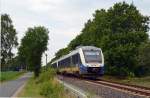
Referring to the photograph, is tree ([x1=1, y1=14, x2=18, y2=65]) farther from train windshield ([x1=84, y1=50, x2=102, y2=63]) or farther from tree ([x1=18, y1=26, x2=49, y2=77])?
train windshield ([x1=84, y1=50, x2=102, y2=63])

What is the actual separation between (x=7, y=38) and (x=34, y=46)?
66.8 feet

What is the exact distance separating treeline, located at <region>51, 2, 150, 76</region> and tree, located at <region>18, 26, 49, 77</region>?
93.7 ft

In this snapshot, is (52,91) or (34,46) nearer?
(52,91)

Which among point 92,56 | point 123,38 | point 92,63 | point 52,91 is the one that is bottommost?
point 52,91

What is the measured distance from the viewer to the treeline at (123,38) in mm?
58125

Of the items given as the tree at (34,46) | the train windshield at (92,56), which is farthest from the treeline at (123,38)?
the tree at (34,46)

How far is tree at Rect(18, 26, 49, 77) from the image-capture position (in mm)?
93500

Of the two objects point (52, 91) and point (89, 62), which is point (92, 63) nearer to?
point (89, 62)

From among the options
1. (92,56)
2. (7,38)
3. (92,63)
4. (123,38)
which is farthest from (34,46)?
(92,63)

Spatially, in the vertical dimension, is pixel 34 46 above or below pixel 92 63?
above

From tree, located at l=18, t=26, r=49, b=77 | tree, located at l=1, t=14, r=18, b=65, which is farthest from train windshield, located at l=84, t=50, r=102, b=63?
tree, located at l=1, t=14, r=18, b=65

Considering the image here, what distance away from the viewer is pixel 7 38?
11319 cm

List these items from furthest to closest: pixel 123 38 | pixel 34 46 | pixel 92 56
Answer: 1. pixel 34 46
2. pixel 123 38
3. pixel 92 56

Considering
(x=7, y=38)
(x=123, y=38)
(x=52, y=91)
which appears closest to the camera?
(x=52, y=91)
